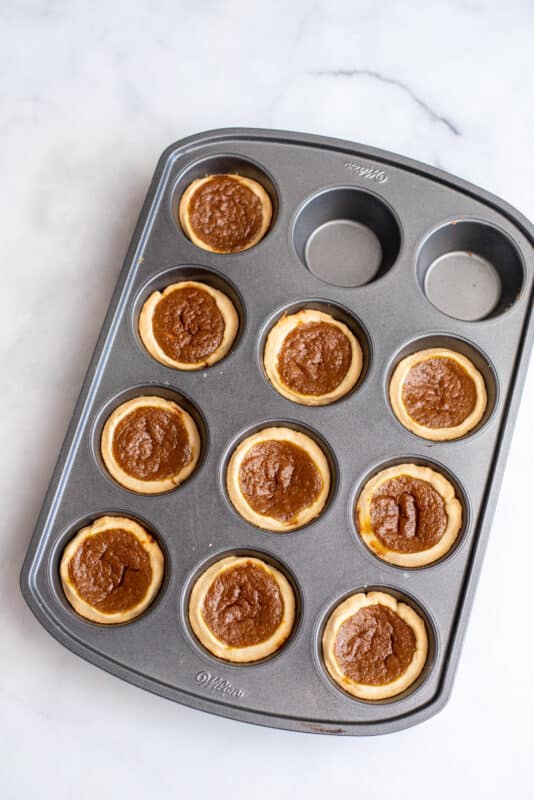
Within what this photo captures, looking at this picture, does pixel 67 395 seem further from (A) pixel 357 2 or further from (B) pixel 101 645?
(A) pixel 357 2

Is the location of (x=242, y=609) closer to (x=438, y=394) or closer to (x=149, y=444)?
(x=149, y=444)

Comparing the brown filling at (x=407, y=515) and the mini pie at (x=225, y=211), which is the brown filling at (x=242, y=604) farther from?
the mini pie at (x=225, y=211)

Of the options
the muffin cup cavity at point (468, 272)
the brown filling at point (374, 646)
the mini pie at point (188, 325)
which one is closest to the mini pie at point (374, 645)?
the brown filling at point (374, 646)

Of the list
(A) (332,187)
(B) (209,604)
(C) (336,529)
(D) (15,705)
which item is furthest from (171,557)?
(A) (332,187)

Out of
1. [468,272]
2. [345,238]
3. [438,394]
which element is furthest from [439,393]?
[345,238]

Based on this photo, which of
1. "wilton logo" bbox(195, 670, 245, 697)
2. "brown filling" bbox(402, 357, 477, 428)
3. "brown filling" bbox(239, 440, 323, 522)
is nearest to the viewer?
"wilton logo" bbox(195, 670, 245, 697)

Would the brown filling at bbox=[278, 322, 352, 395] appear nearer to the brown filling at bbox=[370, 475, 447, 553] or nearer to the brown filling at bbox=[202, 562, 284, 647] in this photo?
the brown filling at bbox=[370, 475, 447, 553]

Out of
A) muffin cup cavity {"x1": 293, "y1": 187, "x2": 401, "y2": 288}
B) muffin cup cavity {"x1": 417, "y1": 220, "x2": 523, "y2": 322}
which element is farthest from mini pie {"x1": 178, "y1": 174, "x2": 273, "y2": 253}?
muffin cup cavity {"x1": 417, "y1": 220, "x2": 523, "y2": 322}
